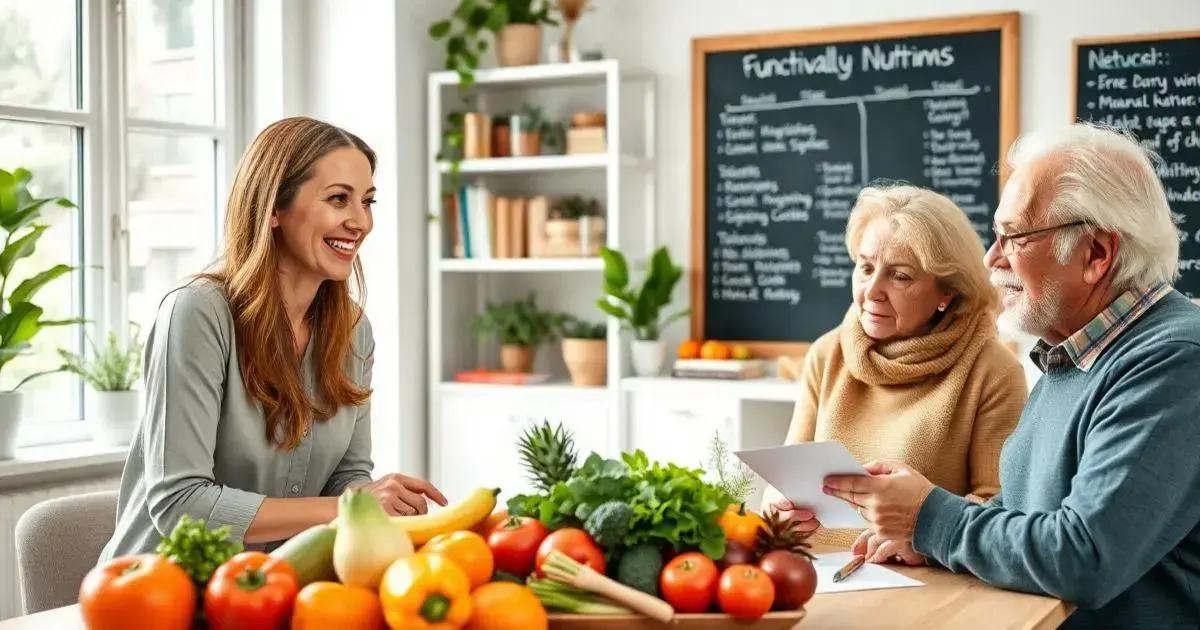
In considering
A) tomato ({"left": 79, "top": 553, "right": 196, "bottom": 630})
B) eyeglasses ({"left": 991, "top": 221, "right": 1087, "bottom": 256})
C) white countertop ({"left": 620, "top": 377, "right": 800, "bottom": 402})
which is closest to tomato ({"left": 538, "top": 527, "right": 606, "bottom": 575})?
tomato ({"left": 79, "top": 553, "right": 196, "bottom": 630})

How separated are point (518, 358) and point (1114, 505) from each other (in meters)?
3.00

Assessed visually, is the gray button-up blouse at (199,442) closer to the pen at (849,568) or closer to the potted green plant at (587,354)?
the pen at (849,568)

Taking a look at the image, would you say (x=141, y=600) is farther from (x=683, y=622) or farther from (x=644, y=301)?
(x=644, y=301)

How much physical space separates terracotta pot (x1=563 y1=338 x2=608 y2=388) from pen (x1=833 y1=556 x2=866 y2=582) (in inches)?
94.8

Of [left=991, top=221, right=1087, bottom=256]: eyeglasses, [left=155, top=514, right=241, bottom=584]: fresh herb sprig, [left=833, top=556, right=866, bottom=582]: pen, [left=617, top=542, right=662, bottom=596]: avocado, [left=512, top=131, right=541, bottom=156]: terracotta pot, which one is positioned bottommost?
[left=833, top=556, right=866, bottom=582]: pen

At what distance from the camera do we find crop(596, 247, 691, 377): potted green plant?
4.11 metres

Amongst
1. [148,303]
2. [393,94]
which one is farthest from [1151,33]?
[148,303]

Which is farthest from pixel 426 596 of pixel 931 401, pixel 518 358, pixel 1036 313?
pixel 518 358

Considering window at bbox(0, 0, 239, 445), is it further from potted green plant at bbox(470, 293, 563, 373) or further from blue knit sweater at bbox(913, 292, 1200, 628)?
blue knit sweater at bbox(913, 292, 1200, 628)

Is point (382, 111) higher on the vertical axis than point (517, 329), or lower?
higher

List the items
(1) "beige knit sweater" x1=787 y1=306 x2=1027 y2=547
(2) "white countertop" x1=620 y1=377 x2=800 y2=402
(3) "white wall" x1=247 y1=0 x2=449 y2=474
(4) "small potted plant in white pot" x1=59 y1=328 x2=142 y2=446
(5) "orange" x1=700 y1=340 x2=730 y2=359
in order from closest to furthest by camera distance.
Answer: (1) "beige knit sweater" x1=787 y1=306 x2=1027 y2=547, (4) "small potted plant in white pot" x1=59 y1=328 x2=142 y2=446, (2) "white countertop" x1=620 y1=377 x2=800 y2=402, (5) "orange" x1=700 y1=340 x2=730 y2=359, (3) "white wall" x1=247 y1=0 x2=449 y2=474

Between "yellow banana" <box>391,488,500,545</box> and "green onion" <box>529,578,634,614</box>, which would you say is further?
"yellow banana" <box>391,488,500,545</box>

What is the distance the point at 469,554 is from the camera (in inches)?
53.5

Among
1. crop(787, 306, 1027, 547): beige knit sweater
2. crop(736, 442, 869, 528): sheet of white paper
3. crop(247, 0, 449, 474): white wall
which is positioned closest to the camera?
crop(736, 442, 869, 528): sheet of white paper
